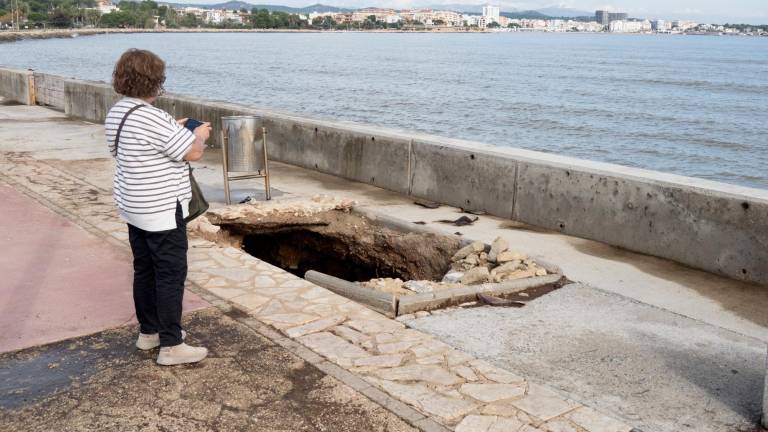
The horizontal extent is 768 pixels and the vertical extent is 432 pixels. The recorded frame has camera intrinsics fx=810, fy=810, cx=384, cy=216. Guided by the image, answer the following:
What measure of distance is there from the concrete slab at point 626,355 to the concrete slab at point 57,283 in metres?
2.15

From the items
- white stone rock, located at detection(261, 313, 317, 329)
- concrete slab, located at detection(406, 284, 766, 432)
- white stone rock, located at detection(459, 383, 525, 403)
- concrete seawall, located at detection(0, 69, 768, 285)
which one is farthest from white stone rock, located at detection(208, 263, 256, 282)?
concrete seawall, located at detection(0, 69, 768, 285)

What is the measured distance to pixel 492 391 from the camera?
4.48 m

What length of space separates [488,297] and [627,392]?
5.65 feet

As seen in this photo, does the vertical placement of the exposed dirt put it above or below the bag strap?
below

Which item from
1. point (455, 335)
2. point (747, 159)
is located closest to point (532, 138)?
point (747, 159)

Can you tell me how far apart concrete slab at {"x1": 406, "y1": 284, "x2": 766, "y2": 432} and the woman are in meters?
1.68

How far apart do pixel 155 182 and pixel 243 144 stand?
191 inches

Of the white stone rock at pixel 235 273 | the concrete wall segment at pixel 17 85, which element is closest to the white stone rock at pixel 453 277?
the white stone rock at pixel 235 273

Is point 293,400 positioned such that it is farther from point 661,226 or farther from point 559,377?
point 661,226

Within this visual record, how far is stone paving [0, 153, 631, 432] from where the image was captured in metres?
4.19

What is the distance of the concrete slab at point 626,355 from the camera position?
14.3 ft

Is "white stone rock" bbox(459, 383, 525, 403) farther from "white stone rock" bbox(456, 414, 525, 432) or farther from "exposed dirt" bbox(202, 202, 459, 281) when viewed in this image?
"exposed dirt" bbox(202, 202, 459, 281)

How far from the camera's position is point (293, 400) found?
171 inches

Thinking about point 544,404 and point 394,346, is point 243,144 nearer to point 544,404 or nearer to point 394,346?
point 394,346
